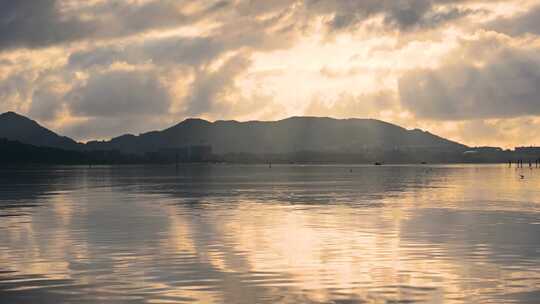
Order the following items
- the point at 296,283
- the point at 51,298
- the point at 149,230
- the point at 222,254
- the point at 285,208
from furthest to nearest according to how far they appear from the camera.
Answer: the point at 285,208 → the point at 149,230 → the point at 222,254 → the point at 296,283 → the point at 51,298

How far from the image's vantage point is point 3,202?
8062cm

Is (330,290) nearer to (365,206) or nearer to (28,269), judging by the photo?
(28,269)

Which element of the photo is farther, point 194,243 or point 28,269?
point 194,243

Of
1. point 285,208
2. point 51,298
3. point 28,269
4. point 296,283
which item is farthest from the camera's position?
point 285,208

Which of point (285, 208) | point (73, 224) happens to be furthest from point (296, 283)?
point (285, 208)

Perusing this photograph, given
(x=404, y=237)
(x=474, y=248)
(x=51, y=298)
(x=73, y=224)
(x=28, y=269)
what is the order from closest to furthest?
(x=51, y=298), (x=28, y=269), (x=474, y=248), (x=404, y=237), (x=73, y=224)

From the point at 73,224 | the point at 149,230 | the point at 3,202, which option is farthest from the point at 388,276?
the point at 3,202

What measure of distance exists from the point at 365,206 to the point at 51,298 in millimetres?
51091

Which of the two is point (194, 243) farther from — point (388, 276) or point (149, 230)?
point (388, 276)

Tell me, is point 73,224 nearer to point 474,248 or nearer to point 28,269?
point 28,269

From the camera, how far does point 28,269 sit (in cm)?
3241

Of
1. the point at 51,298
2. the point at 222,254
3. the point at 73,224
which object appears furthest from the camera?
the point at 73,224

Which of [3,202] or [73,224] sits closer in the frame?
[73,224]

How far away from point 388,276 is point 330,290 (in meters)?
4.15
